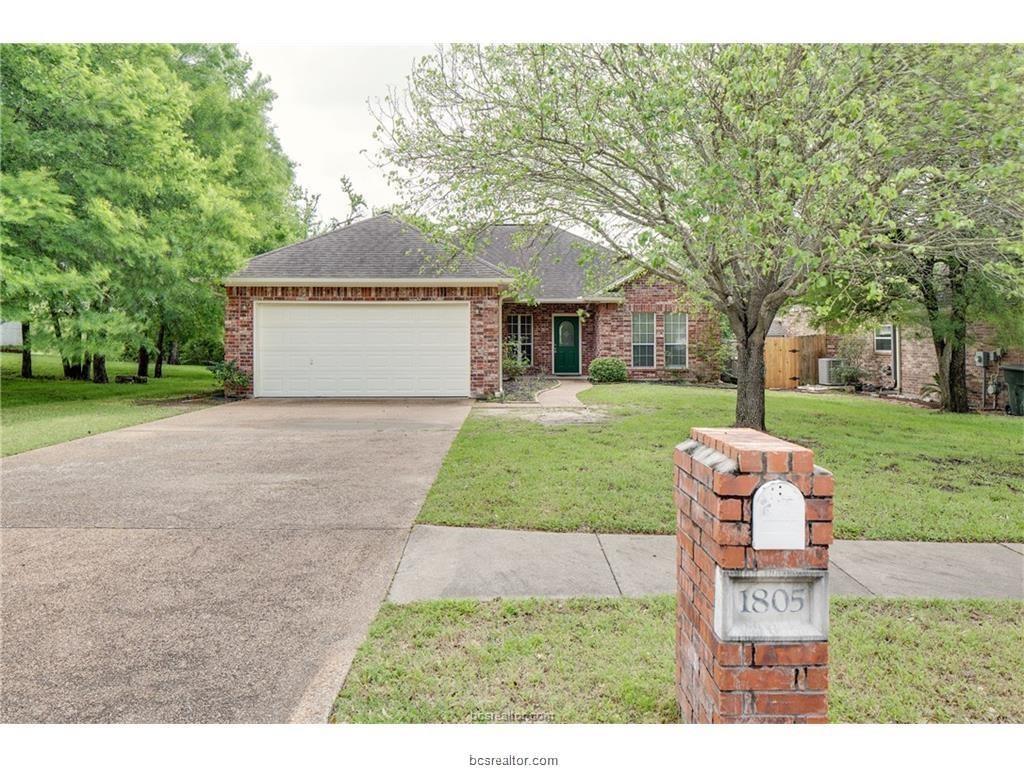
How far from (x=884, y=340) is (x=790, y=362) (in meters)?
2.16

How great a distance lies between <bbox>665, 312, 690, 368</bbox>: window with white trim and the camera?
15906 millimetres

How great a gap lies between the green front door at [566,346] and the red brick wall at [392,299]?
16.0ft

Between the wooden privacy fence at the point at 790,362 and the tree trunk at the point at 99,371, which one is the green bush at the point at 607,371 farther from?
the tree trunk at the point at 99,371

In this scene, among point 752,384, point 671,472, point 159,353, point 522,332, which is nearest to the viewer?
point 671,472

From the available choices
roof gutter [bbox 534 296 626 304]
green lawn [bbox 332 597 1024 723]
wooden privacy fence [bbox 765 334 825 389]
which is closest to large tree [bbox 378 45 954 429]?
Result: green lawn [bbox 332 597 1024 723]

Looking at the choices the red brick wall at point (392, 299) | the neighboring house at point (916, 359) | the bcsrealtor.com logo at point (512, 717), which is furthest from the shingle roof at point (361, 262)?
the bcsrealtor.com logo at point (512, 717)

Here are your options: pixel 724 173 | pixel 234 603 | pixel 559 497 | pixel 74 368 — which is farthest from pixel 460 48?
pixel 74 368

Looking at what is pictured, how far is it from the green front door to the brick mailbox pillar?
1512 centimetres

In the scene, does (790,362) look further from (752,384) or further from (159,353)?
(159,353)

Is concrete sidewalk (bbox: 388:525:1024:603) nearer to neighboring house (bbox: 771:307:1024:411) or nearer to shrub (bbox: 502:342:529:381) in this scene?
neighboring house (bbox: 771:307:1024:411)

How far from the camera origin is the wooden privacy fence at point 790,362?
15.5m

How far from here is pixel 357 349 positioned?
12.0m

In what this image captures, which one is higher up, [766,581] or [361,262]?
[361,262]
